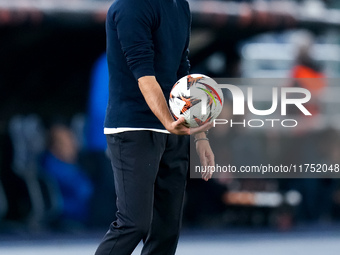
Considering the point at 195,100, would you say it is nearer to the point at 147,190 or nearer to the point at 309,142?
the point at 147,190

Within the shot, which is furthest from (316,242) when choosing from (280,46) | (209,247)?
(280,46)

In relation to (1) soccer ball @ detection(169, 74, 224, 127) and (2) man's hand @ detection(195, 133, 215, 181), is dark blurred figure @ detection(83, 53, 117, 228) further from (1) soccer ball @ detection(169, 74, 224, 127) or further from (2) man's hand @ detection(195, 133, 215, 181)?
(1) soccer ball @ detection(169, 74, 224, 127)

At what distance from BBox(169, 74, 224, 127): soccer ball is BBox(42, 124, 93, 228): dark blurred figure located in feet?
11.6

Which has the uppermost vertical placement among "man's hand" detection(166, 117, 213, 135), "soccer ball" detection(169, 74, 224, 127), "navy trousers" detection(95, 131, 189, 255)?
"soccer ball" detection(169, 74, 224, 127)

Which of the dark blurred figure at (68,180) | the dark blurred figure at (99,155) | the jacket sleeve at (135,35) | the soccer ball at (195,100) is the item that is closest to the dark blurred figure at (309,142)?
the dark blurred figure at (99,155)

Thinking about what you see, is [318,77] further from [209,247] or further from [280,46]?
[209,247]

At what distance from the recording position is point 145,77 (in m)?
2.97

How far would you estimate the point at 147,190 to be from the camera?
3.07m

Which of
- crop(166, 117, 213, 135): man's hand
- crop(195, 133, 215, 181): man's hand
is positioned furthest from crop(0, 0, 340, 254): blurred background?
crop(166, 117, 213, 135): man's hand

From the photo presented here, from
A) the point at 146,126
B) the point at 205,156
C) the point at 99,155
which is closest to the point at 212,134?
the point at 99,155

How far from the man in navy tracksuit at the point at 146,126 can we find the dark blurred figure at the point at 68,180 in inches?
128

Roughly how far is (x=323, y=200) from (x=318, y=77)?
1208 mm

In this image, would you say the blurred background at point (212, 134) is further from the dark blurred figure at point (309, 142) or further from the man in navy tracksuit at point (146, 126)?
the man in navy tracksuit at point (146, 126)

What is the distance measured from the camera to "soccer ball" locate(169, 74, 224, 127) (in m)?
2.97
